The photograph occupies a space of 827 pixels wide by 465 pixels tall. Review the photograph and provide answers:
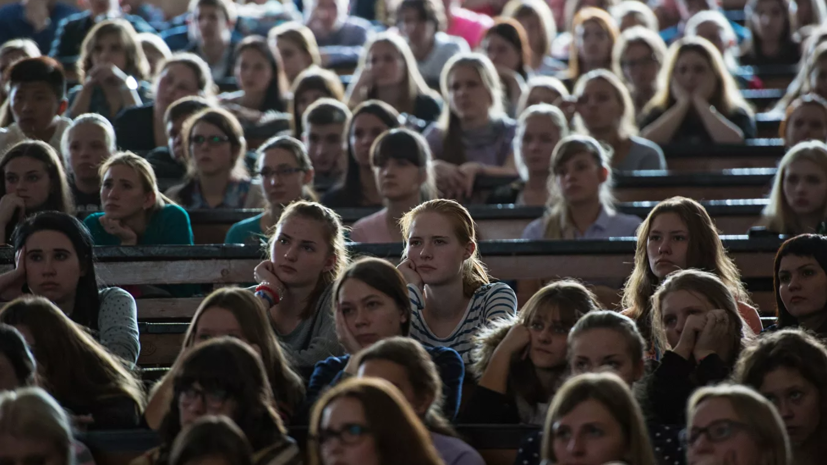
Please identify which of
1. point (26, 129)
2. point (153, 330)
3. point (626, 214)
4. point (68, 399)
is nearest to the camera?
point (68, 399)

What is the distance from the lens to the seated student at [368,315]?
12.7 ft

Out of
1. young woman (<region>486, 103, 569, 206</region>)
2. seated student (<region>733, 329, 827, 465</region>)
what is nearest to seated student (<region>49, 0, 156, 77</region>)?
young woman (<region>486, 103, 569, 206</region>)

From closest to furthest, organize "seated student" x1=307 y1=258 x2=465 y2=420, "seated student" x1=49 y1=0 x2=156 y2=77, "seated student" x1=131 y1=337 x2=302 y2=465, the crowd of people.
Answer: the crowd of people < "seated student" x1=131 y1=337 x2=302 y2=465 < "seated student" x1=307 y1=258 x2=465 y2=420 < "seated student" x1=49 y1=0 x2=156 y2=77

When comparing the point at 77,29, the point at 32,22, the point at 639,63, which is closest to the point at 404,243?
the point at 639,63

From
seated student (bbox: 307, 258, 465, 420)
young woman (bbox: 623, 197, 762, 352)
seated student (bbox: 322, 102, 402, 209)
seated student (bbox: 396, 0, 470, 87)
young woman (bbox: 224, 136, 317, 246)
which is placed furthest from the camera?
seated student (bbox: 396, 0, 470, 87)

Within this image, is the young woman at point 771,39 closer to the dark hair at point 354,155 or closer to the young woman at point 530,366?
the dark hair at point 354,155

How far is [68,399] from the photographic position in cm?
379

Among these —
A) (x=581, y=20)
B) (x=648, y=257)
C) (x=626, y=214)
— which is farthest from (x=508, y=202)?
(x=581, y=20)

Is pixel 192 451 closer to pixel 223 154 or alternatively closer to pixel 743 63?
pixel 223 154

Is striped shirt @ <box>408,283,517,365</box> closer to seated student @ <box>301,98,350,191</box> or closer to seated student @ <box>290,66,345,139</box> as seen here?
seated student @ <box>301,98,350,191</box>

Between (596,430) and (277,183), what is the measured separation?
2.68 metres

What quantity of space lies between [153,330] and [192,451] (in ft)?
5.56

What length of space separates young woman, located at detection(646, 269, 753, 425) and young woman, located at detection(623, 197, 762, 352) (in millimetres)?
407

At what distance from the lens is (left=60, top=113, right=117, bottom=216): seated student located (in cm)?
581
